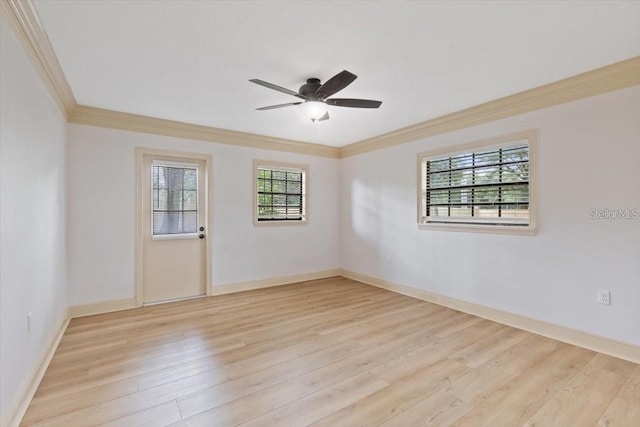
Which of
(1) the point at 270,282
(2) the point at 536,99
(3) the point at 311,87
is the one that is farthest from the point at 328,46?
(1) the point at 270,282

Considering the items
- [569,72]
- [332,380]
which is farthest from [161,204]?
[569,72]

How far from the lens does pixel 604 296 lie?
281 cm

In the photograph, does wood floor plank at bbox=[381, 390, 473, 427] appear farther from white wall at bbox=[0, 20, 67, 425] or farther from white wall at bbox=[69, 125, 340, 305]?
white wall at bbox=[69, 125, 340, 305]

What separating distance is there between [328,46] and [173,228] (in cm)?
335

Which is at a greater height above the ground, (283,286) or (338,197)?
(338,197)

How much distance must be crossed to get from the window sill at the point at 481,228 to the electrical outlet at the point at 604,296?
29.2 inches

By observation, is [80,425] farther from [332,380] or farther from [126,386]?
[332,380]

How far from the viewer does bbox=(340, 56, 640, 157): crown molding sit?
2680 mm

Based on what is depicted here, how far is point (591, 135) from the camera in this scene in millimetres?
2879

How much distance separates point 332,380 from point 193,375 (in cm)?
108

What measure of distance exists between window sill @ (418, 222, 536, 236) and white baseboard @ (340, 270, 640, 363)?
35.6 inches

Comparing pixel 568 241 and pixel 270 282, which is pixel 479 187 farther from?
pixel 270 282

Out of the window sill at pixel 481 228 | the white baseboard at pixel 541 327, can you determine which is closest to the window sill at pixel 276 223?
the white baseboard at pixel 541 327

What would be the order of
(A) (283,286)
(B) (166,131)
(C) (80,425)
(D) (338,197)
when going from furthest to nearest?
(D) (338,197) → (A) (283,286) → (B) (166,131) → (C) (80,425)
